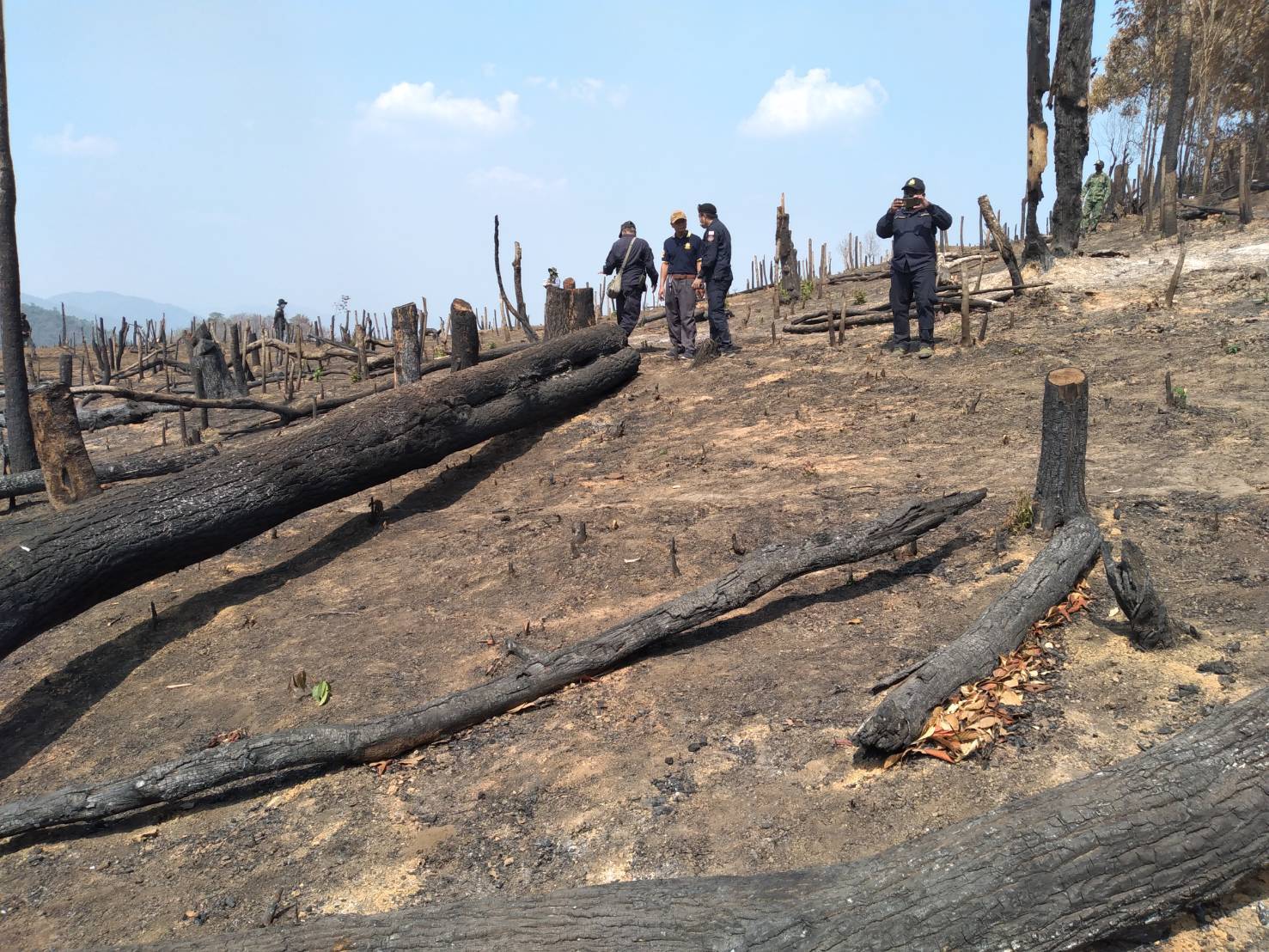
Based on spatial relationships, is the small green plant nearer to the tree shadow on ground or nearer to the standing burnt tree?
the tree shadow on ground

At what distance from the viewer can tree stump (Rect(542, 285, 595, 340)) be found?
11492mm

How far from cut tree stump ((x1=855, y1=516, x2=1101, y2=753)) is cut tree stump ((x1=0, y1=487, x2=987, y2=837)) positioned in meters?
0.83

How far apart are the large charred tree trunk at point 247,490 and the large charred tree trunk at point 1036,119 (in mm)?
7819

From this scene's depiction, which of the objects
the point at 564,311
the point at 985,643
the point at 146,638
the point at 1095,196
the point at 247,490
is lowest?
the point at 146,638

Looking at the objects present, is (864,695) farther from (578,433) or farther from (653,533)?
(578,433)

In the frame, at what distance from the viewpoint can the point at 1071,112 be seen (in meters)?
13.0

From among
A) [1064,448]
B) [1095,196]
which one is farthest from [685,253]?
[1095,196]

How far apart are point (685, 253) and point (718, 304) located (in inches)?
30.8

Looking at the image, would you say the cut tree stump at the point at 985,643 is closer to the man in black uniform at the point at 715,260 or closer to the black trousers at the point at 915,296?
the black trousers at the point at 915,296

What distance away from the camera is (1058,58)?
1291 cm

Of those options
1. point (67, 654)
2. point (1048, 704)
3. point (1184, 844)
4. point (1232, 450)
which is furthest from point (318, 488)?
point (1232, 450)

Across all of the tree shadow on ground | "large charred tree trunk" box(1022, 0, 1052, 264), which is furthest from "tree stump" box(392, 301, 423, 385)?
"large charred tree trunk" box(1022, 0, 1052, 264)

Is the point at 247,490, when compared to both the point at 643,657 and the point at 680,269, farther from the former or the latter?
the point at 680,269

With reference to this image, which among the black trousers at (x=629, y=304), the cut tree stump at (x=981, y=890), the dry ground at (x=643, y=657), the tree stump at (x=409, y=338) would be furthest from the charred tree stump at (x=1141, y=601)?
the black trousers at (x=629, y=304)
